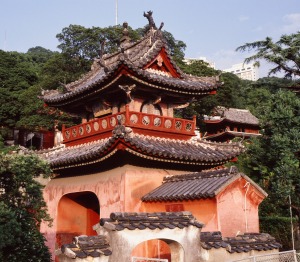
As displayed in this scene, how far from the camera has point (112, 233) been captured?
830 cm

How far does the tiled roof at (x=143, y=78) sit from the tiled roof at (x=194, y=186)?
388 cm

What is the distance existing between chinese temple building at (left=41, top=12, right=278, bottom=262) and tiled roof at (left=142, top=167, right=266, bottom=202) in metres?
0.04

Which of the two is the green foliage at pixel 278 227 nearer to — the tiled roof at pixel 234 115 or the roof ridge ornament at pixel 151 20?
the roof ridge ornament at pixel 151 20

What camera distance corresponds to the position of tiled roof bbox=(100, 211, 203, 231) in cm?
842

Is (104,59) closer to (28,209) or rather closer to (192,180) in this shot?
(192,180)

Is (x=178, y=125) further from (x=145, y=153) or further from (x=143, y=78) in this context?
(x=145, y=153)

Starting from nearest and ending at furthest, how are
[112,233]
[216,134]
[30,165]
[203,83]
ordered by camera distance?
[112,233], [30,165], [203,83], [216,134]

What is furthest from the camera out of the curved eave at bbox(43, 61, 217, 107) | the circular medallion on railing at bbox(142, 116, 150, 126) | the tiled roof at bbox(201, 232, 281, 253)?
the circular medallion on railing at bbox(142, 116, 150, 126)

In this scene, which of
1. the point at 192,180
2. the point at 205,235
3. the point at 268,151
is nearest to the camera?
the point at 205,235

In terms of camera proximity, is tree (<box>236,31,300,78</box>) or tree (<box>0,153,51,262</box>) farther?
tree (<box>236,31,300,78</box>)

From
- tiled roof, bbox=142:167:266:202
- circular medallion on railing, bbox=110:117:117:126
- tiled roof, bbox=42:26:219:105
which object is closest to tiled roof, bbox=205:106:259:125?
tiled roof, bbox=42:26:219:105

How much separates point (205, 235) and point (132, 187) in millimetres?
5228

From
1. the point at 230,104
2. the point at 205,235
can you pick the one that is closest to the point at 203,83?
→ the point at 205,235

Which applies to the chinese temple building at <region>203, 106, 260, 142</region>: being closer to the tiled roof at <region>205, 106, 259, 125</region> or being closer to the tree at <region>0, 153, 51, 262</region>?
the tiled roof at <region>205, 106, 259, 125</region>
